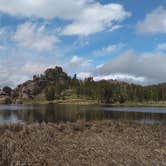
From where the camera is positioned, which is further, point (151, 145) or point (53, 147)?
point (151, 145)

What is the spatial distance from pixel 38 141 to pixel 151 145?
802 cm

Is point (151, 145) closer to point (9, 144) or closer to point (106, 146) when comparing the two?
point (106, 146)

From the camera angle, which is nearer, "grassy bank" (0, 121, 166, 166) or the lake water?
"grassy bank" (0, 121, 166, 166)

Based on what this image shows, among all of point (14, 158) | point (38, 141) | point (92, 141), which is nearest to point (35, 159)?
point (14, 158)

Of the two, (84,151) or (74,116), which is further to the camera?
(74,116)

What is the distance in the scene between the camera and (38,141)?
2238 centimetres

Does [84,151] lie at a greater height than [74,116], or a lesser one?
greater

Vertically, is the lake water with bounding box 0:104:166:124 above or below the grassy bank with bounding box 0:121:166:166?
below

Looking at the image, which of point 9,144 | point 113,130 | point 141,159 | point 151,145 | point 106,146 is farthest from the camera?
point 113,130

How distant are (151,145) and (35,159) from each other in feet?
30.7

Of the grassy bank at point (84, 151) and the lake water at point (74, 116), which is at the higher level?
the grassy bank at point (84, 151)

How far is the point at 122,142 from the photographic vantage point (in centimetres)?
2334

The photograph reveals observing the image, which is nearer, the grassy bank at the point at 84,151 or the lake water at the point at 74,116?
the grassy bank at the point at 84,151

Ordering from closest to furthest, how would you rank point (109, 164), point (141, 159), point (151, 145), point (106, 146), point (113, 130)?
1. point (109, 164)
2. point (141, 159)
3. point (106, 146)
4. point (151, 145)
5. point (113, 130)
